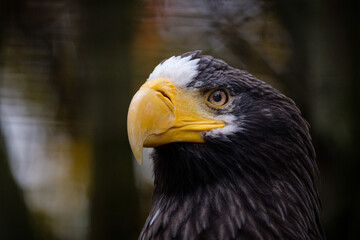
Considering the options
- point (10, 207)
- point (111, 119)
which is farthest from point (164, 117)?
point (10, 207)

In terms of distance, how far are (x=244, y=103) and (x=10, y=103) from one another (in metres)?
2.22

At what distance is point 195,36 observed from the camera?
305 cm

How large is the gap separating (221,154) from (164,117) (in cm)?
21

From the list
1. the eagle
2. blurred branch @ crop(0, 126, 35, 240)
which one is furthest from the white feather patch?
blurred branch @ crop(0, 126, 35, 240)

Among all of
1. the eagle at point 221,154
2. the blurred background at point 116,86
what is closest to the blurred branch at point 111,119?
the blurred background at point 116,86

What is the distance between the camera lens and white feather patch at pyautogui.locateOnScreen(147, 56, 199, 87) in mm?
1581

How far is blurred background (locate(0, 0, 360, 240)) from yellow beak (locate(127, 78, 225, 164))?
1.27m

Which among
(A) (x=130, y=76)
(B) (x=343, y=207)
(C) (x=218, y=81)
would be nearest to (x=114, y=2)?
(A) (x=130, y=76)

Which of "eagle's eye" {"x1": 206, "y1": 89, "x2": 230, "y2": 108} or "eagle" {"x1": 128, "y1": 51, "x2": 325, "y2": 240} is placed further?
"eagle's eye" {"x1": 206, "y1": 89, "x2": 230, "y2": 108}

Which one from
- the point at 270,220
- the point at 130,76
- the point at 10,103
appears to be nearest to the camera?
the point at 270,220

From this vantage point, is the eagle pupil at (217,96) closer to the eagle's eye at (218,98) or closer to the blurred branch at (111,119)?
the eagle's eye at (218,98)

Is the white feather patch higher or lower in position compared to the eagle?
higher

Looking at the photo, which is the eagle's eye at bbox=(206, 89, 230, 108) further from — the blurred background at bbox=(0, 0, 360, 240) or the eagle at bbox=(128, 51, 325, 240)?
the blurred background at bbox=(0, 0, 360, 240)

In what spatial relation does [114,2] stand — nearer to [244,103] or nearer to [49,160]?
[49,160]
